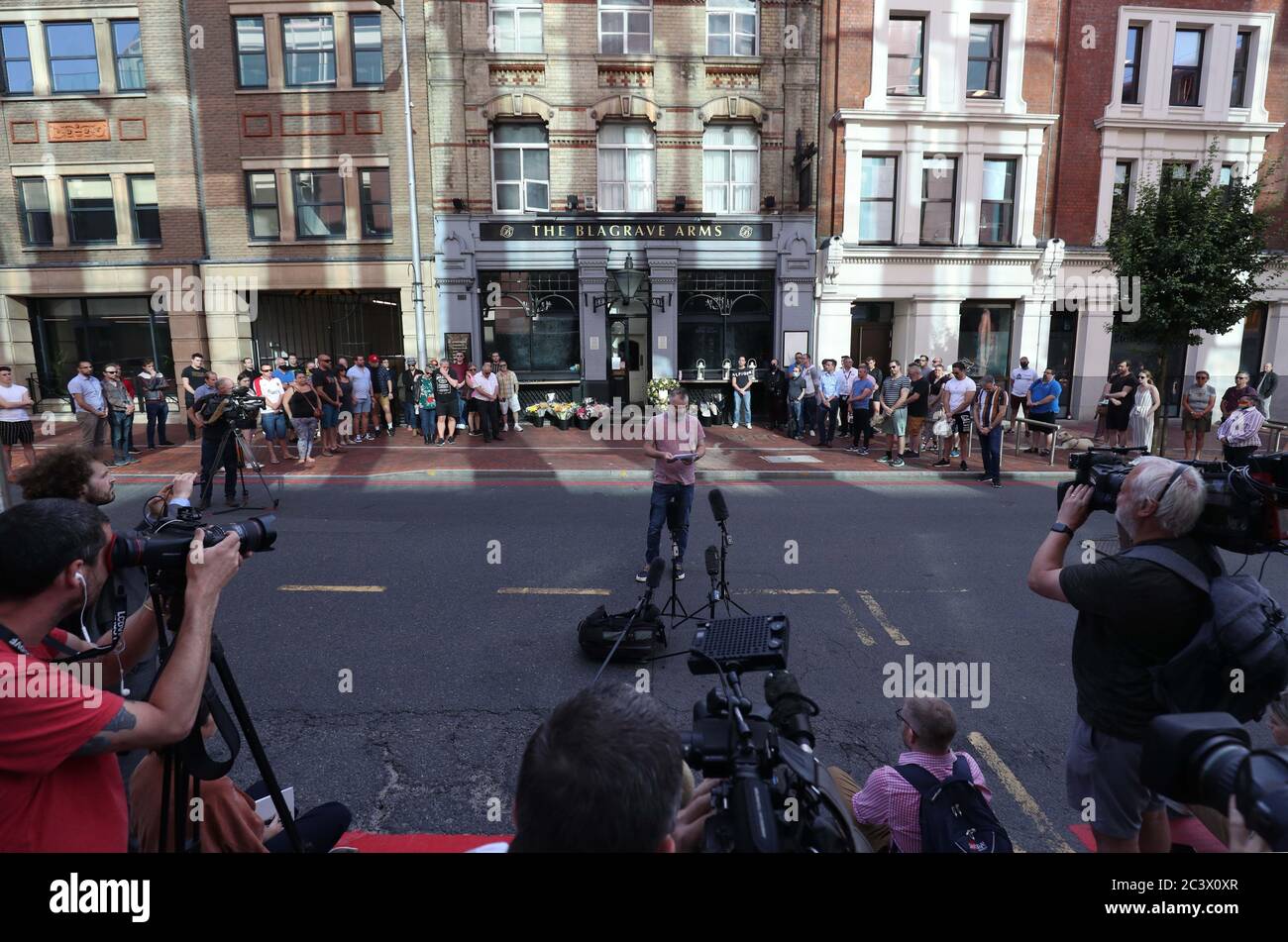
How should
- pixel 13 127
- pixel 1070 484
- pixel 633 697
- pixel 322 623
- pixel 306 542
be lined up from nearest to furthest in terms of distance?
pixel 633 697 → pixel 1070 484 → pixel 322 623 → pixel 306 542 → pixel 13 127

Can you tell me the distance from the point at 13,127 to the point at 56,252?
3.23 m

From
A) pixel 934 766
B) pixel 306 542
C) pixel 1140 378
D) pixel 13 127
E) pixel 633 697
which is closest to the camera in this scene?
pixel 633 697

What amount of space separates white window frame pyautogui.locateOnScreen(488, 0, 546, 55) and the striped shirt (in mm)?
A: 20018

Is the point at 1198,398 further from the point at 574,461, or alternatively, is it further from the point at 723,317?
the point at 574,461

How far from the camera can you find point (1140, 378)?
14.1 meters

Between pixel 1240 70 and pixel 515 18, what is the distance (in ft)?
63.4

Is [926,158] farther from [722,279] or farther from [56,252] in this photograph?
[56,252]

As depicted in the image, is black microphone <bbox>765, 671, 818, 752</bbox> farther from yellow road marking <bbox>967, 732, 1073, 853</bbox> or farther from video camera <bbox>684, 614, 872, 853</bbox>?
yellow road marking <bbox>967, 732, 1073, 853</bbox>

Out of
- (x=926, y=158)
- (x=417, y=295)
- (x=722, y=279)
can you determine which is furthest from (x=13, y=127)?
(x=926, y=158)

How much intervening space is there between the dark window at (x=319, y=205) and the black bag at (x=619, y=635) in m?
17.2

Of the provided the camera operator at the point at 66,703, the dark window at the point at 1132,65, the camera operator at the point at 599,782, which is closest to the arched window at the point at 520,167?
the dark window at the point at 1132,65

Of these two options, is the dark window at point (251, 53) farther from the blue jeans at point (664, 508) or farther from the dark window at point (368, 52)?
the blue jeans at point (664, 508)

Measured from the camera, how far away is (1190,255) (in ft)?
46.9

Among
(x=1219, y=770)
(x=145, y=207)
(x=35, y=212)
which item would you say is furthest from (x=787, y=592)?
(x=35, y=212)
